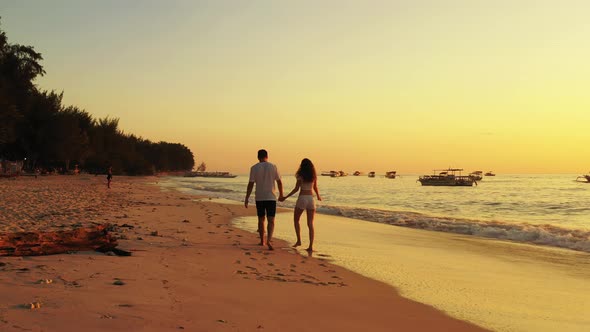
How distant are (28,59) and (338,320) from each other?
65.2 metres

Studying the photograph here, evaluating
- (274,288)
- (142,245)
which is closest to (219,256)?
(142,245)

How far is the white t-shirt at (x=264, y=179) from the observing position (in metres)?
10.5

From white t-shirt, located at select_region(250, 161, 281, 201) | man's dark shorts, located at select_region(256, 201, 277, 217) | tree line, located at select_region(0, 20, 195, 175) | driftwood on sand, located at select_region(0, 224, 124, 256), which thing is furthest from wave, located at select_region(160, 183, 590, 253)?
tree line, located at select_region(0, 20, 195, 175)

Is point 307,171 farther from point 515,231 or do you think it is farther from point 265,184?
point 515,231

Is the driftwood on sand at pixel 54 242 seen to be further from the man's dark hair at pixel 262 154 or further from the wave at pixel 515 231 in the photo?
the wave at pixel 515 231

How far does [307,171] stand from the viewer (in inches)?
436

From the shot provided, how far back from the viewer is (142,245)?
31.0ft

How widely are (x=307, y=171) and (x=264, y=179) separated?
1.16m

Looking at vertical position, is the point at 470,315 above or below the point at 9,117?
below

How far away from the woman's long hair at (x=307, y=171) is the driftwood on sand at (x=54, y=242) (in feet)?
15.0

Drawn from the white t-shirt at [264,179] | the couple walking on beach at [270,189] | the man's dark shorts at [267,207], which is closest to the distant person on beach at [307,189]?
the couple walking on beach at [270,189]

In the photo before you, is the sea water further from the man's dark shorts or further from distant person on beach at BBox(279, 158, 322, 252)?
the man's dark shorts

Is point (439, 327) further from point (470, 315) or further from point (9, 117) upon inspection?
point (9, 117)

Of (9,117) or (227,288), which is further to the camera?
(9,117)
